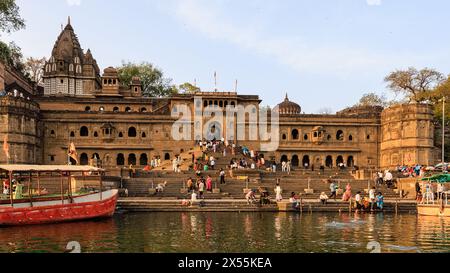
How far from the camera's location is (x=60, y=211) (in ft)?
68.3

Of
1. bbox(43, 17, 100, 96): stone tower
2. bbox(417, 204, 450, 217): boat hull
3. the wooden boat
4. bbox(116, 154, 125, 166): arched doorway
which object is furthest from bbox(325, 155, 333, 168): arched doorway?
the wooden boat

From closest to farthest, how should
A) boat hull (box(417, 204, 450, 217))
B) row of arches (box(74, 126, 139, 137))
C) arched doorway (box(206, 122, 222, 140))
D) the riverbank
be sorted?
1. boat hull (box(417, 204, 450, 217))
2. the riverbank
3. row of arches (box(74, 126, 139, 137))
4. arched doorway (box(206, 122, 222, 140))

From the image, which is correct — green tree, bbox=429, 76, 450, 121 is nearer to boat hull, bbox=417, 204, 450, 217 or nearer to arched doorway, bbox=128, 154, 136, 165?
arched doorway, bbox=128, 154, 136, 165

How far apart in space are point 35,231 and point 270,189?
18121 mm

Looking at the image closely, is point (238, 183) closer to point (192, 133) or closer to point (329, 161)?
point (192, 133)

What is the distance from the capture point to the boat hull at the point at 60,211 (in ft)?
64.2

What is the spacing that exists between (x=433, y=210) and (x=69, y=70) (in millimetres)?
55333

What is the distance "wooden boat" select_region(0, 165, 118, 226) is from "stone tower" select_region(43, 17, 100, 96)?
4808 centimetres

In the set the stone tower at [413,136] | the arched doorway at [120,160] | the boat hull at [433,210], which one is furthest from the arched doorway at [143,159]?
the boat hull at [433,210]

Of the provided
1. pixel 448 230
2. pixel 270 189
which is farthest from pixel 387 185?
pixel 448 230

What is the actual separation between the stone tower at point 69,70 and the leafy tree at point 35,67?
33.1ft

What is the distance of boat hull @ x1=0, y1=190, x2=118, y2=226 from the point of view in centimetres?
1956

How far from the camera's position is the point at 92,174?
3155 centimetres

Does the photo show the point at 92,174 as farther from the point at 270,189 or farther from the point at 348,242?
the point at 348,242
